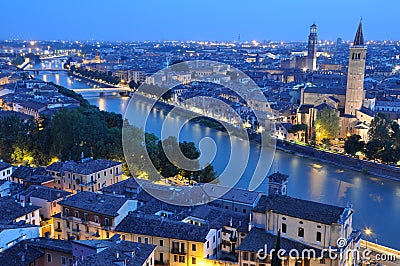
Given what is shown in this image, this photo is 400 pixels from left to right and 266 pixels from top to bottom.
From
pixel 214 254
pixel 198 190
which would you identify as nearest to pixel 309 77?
pixel 198 190

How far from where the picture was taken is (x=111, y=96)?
15.7 m

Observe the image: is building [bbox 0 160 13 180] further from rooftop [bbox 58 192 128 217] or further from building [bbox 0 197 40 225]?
rooftop [bbox 58 192 128 217]

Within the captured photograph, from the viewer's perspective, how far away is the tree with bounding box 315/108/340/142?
836 centimetres

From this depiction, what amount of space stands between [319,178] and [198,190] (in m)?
2.78

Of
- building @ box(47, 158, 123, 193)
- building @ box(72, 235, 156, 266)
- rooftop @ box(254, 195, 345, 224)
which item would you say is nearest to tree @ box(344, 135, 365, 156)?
building @ box(47, 158, 123, 193)

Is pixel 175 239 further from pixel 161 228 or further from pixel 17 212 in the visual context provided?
pixel 17 212

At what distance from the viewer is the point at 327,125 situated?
27.5 ft

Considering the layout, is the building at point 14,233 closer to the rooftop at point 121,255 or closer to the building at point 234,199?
the rooftop at point 121,255

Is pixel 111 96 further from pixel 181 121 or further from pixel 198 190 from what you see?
pixel 198 190

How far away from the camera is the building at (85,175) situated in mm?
5027

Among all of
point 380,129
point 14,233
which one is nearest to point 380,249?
point 14,233

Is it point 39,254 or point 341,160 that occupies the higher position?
point 39,254

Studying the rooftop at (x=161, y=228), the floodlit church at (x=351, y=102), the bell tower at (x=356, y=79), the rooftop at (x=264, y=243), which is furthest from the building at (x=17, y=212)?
the bell tower at (x=356, y=79)

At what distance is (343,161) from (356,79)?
2491mm
